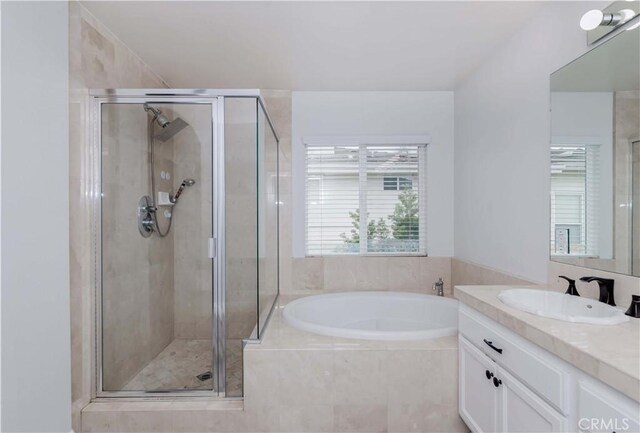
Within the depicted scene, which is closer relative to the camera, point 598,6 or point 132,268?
point 598,6

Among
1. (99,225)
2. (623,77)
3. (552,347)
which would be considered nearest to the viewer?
(552,347)

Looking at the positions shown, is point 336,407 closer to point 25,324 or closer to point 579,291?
point 579,291

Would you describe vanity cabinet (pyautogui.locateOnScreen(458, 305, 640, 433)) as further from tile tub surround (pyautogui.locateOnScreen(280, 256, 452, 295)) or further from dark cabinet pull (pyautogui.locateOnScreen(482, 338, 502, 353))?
tile tub surround (pyautogui.locateOnScreen(280, 256, 452, 295))

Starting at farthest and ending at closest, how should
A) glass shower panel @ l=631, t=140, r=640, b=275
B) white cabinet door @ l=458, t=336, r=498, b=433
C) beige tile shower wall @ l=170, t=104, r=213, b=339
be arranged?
beige tile shower wall @ l=170, t=104, r=213, b=339 → white cabinet door @ l=458, t=336, r=498, b=433 → glass shower panel @ l=631, t=140, r=640, b=275

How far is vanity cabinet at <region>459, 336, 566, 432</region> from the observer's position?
1148mm

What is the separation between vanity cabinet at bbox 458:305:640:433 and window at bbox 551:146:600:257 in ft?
1.95

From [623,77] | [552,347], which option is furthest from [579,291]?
[623,77]

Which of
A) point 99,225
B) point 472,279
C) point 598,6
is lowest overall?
point 472,279

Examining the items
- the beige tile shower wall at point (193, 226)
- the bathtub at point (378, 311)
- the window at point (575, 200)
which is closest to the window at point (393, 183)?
the bathtub at point (378, 311)

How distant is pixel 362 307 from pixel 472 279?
938mm

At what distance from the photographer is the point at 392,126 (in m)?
3.12

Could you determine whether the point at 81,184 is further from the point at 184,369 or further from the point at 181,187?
the point at 184,369

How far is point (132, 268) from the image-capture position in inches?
86.4

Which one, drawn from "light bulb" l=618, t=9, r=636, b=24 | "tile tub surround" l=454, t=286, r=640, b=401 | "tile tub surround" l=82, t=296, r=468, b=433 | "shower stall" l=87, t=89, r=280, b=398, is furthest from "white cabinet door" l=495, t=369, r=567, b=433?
"light bulb" l=618, t=9, r=636, b=24
